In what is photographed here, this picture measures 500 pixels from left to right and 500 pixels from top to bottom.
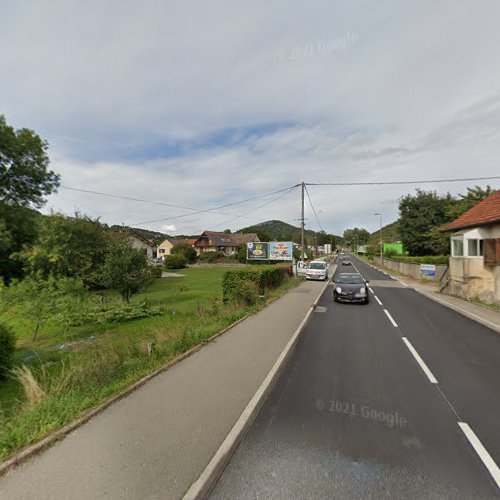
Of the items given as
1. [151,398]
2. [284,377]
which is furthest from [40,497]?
[284,377]

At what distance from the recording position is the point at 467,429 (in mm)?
3834

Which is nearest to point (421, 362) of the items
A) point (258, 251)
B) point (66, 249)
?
point (66, 249)

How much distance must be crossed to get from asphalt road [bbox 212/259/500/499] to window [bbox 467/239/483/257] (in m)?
8.95

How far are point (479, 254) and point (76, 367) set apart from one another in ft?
58.1

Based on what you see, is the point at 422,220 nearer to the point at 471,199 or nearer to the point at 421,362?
the point at 471,199

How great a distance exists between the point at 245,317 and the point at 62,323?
637cm

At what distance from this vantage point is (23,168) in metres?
24.3

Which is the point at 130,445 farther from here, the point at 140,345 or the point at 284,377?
the point at 140,345

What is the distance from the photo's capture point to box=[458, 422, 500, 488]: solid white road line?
303 centimetres

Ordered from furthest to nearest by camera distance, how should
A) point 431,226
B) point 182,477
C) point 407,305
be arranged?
point 431,226 → point 407,305 → point 182,477

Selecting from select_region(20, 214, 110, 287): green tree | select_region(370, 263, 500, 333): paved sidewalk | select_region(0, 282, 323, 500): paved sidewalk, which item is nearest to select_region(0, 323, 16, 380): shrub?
select_region(0, 282, 323, 500): paved sidewalk

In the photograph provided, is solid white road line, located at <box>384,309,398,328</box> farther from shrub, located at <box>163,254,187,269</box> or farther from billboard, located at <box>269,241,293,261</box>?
shrub, located at <box>163,254,187,269</box>

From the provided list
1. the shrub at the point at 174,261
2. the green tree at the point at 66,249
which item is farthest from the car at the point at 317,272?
the shrub at the point at 174,261

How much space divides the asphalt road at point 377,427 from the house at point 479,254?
7950 mm
